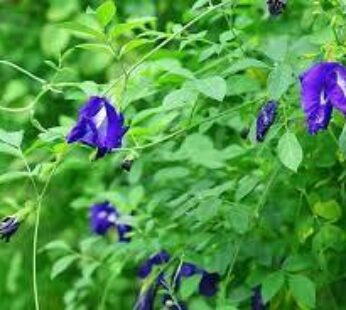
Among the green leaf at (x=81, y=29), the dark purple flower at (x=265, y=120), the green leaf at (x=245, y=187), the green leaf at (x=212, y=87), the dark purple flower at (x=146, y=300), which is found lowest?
the dark purple flower at (x=146, y=300)

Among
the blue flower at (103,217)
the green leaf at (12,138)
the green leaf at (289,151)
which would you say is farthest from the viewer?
the blue flower at (103,217)

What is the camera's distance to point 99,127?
1.37 meters

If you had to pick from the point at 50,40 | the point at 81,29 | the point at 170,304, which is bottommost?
the point at 50,40

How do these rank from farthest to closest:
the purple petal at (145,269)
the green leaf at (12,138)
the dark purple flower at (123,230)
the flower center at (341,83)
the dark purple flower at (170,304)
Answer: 1. the dark purple flower at (123,230)
2. the purple petal at (145,269)
3. the dark purple flower at (170,304)
4. the green leaf at (12,138)
5. the flower center at (341,83)

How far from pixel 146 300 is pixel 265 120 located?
1.68 ft

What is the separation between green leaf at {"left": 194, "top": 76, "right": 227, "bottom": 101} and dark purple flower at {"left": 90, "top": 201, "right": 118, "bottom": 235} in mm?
881

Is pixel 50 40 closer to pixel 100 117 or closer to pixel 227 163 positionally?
pixel 227 163

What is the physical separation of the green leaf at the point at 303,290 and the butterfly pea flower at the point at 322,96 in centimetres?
37

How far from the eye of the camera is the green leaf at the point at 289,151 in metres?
1.41

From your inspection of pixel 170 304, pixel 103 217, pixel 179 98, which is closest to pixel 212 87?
pixel 179 98

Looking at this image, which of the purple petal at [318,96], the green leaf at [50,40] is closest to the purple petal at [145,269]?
the purple petal at [318,96]

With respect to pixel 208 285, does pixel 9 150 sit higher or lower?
higher

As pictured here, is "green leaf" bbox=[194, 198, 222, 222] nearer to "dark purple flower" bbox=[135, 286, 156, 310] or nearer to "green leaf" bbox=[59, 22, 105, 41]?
"dark purple flower" bbox=[135, 286, 156, 310]

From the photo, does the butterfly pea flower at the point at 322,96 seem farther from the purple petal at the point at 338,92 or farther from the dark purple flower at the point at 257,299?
the dark purple flower at the point at 257,299
